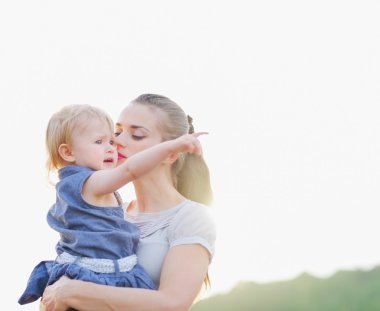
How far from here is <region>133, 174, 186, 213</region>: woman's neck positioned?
5.32 metres

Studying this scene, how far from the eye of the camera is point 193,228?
16.5ft

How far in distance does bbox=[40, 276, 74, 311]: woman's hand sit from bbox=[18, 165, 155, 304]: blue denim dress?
0.22ft

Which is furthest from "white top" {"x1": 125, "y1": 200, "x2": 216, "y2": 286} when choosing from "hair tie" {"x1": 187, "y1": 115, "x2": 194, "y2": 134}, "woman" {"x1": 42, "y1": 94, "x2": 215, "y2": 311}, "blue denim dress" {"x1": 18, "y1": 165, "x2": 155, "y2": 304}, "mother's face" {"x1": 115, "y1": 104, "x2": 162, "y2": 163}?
"hair tie" {"x1": 187, "y1": 115, "x2": 194, "y2": 134}

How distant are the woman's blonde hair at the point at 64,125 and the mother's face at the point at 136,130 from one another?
26 centimetres

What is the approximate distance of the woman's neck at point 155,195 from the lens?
532cm

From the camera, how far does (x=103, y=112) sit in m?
4.95

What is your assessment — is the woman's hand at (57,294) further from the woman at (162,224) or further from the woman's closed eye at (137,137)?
the woman's closed eye at (137,137)

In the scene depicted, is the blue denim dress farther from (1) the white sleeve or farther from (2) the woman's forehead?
(2) the woman's forehead

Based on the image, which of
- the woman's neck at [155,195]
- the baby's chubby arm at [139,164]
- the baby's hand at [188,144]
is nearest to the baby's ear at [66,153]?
the baby's chubby arm at [139,164]

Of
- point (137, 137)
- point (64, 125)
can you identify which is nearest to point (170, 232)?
point (137, 137)

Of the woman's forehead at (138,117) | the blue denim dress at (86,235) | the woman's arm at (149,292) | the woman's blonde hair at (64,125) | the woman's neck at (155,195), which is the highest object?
the woman's forehead at (138,117)

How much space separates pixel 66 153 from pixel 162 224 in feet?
2.12

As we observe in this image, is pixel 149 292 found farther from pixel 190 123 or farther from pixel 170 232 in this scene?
pixel 190 123

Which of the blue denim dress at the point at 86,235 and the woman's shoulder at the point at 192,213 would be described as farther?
the woman's shoulder at the point at 192,213
